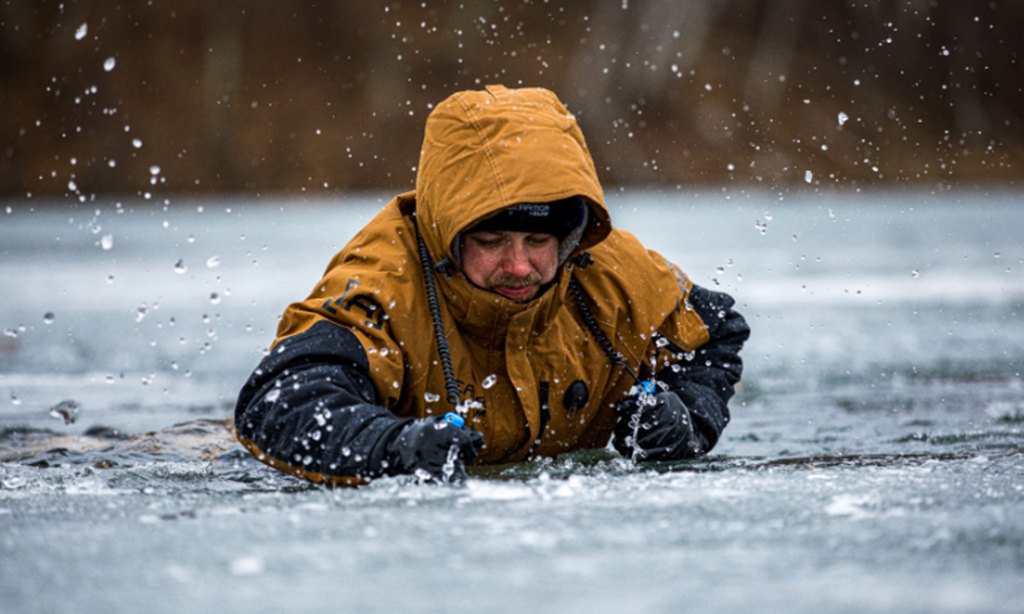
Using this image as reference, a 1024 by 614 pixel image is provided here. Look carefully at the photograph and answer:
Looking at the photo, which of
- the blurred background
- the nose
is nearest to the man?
the nose

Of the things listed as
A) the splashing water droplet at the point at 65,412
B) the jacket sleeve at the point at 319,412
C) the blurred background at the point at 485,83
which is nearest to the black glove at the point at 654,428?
the jacket sleeve at the point at 319,412

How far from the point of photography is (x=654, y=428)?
4.45m

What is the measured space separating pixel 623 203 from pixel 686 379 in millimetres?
46258

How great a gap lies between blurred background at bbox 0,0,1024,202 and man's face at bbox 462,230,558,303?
172ft

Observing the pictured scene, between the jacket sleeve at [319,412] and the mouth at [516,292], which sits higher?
the mouth at [516,292]

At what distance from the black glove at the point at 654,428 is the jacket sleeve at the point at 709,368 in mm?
159

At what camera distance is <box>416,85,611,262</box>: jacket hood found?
4.02 meters

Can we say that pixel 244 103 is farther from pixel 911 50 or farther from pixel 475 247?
pixel 475 247

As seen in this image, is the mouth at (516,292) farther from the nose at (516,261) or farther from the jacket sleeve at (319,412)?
the jacket sleeve at (319,412)

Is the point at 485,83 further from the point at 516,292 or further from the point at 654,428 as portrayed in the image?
the point at 516,292

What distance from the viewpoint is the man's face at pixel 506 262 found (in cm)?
414

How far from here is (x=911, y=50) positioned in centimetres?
7319

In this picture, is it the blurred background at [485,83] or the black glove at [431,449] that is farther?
the blurred background at [485,83]

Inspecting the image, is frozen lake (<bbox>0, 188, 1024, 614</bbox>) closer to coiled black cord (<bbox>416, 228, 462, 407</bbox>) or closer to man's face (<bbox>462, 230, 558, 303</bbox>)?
coiled black cord (<bbox>416, 228, 462, 407</bbox>)
